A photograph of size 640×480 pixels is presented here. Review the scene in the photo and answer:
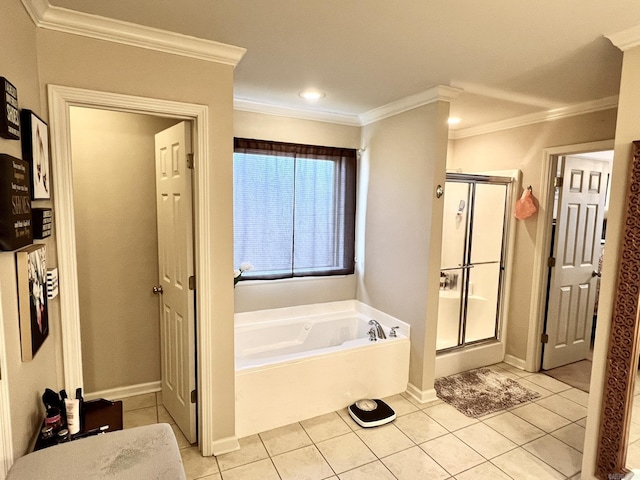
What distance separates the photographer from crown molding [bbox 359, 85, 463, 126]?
2650 millimetres

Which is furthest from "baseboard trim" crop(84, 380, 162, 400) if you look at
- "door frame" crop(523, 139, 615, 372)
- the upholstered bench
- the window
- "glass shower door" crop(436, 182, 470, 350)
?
"door frame" crop(523, 139, 615, 372)

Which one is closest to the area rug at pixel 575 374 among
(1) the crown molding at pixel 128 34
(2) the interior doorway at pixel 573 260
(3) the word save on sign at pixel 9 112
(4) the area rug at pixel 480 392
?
(2) the interior doorway at pixel 573 260

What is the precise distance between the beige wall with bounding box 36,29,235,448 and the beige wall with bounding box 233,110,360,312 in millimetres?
1066

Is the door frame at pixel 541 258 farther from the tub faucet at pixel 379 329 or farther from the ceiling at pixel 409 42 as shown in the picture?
the tub faucet at pixel 379 329

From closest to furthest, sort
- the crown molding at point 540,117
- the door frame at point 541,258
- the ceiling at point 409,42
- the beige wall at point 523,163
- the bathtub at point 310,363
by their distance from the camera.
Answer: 1. the ceiling at point 409,42
2. the bathtub at point 310,363
3. the crown molding at point 540,117
4. the beige wall at point 523,163
5. the door frame at point 541,258

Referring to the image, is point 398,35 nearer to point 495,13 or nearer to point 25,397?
point 495,13

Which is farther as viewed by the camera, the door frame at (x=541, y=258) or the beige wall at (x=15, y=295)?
the door frame at (x=541, y=258)

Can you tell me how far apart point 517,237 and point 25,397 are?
379 centimetres

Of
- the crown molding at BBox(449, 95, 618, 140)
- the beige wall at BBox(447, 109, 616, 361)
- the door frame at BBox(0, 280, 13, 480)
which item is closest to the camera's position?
the door frame at BBox(0, 280, 13, 480)

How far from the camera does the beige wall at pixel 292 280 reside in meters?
3.21

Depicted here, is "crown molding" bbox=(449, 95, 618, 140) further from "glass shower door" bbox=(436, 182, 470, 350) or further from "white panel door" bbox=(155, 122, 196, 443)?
"white panel door" bbox=(155, 122, 196, 443)

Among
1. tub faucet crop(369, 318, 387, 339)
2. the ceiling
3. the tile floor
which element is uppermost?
the ceiling

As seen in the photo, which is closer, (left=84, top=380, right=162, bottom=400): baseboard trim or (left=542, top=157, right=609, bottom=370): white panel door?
(left=84, top=380, right=162, bottom=400): baseboard trim

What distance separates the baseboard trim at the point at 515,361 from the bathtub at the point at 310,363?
1.31 metres
